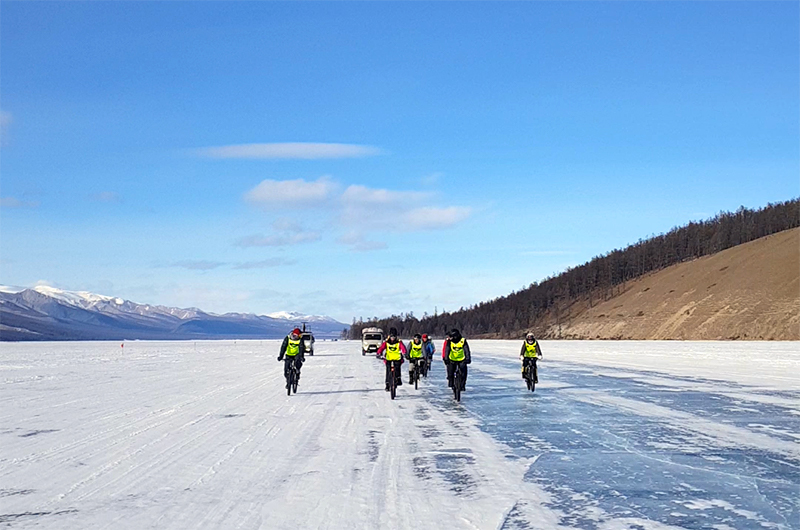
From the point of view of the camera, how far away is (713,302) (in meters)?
130

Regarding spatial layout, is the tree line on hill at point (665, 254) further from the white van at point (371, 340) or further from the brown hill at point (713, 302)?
the white van at point (371, 340)

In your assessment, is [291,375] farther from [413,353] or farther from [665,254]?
[665,254]

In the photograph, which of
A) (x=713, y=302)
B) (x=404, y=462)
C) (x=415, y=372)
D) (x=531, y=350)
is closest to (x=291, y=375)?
(x=415, y=372)

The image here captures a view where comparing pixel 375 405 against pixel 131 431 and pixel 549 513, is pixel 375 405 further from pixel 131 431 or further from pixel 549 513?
pixel 549 513

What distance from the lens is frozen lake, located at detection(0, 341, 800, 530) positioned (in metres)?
7.49

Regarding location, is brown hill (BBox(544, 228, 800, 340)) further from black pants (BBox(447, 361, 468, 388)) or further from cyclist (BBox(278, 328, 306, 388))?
cyclist (BBox(278, 328, 306, 388))

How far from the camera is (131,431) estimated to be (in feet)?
45.6

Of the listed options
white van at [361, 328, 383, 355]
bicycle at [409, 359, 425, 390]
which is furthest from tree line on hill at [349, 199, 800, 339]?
bicycle at [409, 359, 425, 390]

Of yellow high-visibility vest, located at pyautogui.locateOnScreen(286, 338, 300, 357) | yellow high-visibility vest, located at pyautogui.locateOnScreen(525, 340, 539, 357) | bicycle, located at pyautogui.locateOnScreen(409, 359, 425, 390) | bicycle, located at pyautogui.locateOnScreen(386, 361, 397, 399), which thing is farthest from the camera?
bicycle, located at pyautogui.locateOnScreen(409, 359, 425, 390)

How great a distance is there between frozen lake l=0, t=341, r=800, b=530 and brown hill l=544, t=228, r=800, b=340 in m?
102

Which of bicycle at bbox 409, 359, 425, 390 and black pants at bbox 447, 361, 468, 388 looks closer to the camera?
black pants at bbox 447, 361, 468, 388

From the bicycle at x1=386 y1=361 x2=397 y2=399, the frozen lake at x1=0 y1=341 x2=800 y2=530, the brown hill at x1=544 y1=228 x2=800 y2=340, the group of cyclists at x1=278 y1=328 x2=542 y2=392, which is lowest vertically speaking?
the frozen lake at x1=0 y1=341 x2=800 y2=530

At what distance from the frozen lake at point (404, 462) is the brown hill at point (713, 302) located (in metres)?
102

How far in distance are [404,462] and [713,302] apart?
131 m
